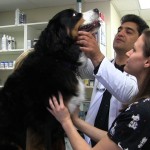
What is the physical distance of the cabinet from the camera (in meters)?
4.61

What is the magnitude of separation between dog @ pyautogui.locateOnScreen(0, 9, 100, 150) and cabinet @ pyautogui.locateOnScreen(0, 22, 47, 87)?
9.93 feet

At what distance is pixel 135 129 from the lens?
984mm

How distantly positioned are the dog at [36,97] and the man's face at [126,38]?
0.58 m

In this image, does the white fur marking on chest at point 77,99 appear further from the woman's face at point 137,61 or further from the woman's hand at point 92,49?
the woman's face at point 137,61

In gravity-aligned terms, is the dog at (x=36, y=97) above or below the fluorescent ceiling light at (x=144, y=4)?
below

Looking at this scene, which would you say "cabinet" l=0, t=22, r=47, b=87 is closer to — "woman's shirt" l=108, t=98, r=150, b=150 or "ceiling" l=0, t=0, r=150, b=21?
"ceiling" l=0, t=0, r=150, b=21

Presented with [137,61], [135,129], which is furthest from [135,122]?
[137,61]

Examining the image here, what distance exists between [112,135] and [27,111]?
0.58 metres

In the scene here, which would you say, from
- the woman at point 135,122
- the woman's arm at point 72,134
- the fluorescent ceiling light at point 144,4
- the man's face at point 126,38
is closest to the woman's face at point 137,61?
the woman at point 135,122

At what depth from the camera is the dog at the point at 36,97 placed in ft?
4.73

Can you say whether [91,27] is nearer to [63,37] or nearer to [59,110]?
[63,37]

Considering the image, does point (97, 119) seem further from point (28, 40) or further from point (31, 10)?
point (31, 10)

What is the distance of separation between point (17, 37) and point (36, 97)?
152 inches

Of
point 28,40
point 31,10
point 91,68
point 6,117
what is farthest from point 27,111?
point 31,10
